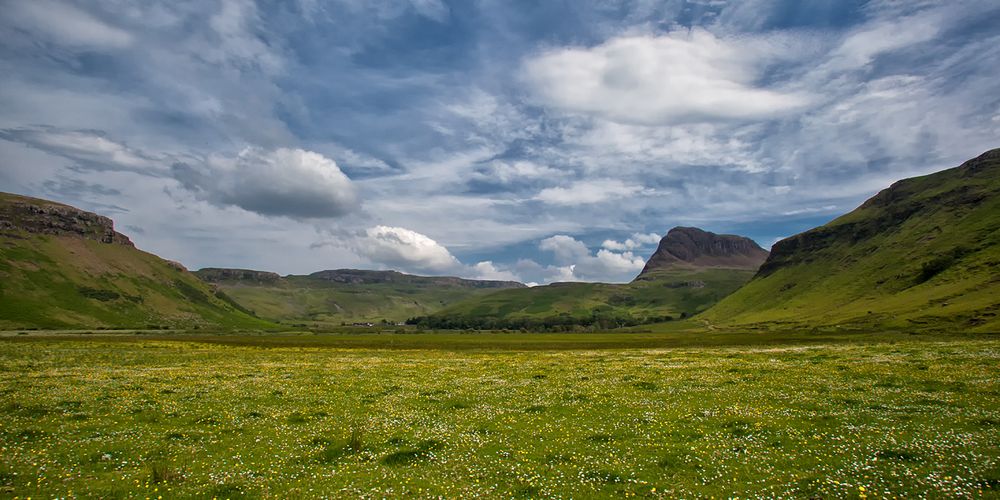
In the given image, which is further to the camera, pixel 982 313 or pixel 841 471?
pixel 982 313

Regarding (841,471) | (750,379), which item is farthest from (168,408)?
(750,379)

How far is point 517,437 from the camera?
1833cm

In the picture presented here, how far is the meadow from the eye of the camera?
42.3 ft

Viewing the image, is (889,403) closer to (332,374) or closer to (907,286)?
(332,374)

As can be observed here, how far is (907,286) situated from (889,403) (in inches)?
9155

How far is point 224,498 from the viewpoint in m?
12.5

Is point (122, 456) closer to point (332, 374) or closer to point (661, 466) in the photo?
point (661, 466)

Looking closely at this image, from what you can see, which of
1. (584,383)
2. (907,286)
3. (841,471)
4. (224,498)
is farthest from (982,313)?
(224,498)

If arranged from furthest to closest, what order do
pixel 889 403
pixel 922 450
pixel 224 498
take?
pixel 889 403
pixel 922 450
pixel 224 498

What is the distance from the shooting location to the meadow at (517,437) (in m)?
12.9

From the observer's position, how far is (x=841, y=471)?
13.2m

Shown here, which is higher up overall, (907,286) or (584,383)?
(907,286)

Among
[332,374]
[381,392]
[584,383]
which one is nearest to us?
[381,392]

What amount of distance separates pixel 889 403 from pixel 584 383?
52.7ft
